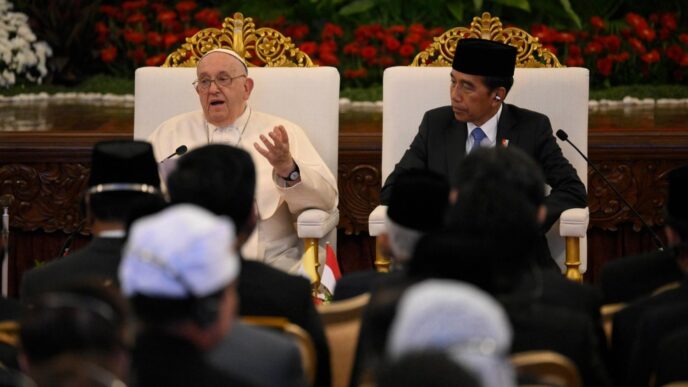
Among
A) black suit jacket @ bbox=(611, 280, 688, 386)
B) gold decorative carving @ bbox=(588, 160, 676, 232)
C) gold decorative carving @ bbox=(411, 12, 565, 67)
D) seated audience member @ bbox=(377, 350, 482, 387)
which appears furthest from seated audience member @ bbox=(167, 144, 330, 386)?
gold decorative carving @ bbox=(588, 160, 676, 232)

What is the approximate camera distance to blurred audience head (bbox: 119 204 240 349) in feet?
7.02

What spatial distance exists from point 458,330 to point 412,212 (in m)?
1.19

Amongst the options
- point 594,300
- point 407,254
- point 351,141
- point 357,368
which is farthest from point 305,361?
point 351,141

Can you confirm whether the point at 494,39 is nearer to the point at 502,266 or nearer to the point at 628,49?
the point at 628,49

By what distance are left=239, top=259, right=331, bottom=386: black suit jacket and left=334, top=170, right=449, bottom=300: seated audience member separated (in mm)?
236

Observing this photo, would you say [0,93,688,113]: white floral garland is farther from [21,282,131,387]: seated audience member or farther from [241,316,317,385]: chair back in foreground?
[21,282,131,387]: seated audience member

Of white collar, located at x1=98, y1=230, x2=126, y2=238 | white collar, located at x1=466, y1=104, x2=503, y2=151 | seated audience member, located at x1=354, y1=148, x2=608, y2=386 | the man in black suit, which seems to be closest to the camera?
seated audience member, located at x1=354, y1=148, x2=608, y2=386

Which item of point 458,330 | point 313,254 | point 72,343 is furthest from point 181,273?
point 313,254

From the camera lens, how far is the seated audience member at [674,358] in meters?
2.52

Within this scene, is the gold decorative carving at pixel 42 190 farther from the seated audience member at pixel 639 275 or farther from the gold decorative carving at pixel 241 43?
the seated audience member at pixel 639 275

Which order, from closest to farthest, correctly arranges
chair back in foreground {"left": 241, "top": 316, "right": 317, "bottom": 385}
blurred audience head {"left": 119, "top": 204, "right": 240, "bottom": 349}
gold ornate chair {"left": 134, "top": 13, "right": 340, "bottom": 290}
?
1. blurred audience head {"left": 119, "top": 204, "right": 240, "bottom": 349}
2. chair back in foreground {"left": 241, "top": 316, "right": 317, "bottom": 385}
3. gold ornate chair {"left": 134, "top": 13, "right": 340, "bottom": 290}

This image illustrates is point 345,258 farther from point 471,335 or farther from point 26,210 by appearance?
point 471,335

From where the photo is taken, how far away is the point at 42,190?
236 inches

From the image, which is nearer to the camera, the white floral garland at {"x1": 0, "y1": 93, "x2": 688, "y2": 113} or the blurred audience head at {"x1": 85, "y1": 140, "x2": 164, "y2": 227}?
the blurred audience head at {"x1": 85, "y1": 140, "x2": 164, "y2": 227}
